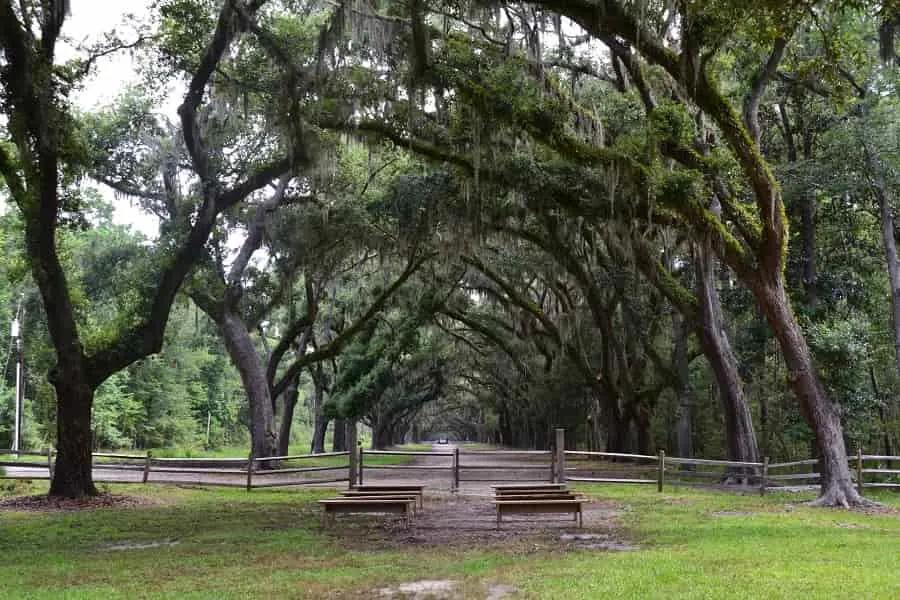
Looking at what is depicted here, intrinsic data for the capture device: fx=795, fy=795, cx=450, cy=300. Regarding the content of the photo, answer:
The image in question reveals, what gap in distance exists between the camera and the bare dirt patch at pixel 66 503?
42.5 feet

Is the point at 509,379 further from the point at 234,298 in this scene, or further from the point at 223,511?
the point at 223,511

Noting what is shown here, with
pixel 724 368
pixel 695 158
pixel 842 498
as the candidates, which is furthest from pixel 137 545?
pixel 724 368

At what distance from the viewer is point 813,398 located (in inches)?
503

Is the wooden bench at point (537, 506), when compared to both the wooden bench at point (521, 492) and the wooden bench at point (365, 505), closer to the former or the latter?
the wooden bench at point (521, 492)

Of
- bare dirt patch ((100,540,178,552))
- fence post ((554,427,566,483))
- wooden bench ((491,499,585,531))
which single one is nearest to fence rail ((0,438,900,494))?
fence post ((554,427,566,483))

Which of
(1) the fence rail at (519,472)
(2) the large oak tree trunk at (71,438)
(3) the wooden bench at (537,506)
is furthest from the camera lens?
(1) the fence rail at (519,472)

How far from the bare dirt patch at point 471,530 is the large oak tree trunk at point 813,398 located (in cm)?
339

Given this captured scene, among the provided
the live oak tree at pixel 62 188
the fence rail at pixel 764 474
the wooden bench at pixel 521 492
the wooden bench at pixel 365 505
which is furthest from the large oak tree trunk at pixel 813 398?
the live oak tree at pixel 62 188

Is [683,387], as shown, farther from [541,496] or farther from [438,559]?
[438,559]

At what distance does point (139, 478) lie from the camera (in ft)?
62.4

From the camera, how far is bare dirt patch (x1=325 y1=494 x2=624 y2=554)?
921 cm

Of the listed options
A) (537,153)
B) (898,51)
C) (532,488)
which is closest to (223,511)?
(532,488)

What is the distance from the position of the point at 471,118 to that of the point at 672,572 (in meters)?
8.46

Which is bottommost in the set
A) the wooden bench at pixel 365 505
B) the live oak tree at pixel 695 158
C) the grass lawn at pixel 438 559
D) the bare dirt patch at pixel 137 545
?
the bare dirt patch at pixel 137 545
